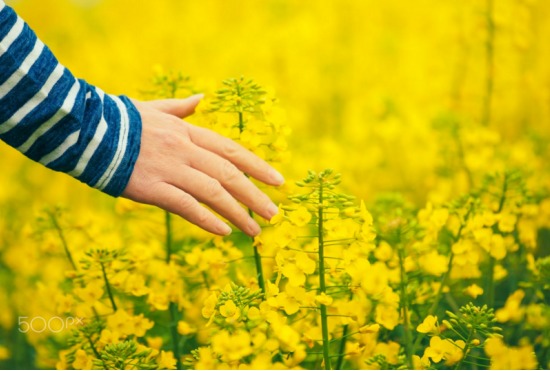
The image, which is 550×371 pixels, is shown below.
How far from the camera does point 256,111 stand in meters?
1.55

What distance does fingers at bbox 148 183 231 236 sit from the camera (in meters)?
1.43

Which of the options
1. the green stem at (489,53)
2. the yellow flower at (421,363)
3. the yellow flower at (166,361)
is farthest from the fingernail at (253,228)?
the green stem at (489,53)

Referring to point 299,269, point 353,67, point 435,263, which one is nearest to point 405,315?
point 435,263

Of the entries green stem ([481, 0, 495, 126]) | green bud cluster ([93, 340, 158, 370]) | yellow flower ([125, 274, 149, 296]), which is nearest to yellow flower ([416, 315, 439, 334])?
green bud cluster ([93, 340, 158, 370])

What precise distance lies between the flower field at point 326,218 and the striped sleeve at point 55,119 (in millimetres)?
255

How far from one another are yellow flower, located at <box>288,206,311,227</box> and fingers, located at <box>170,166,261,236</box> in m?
0.19

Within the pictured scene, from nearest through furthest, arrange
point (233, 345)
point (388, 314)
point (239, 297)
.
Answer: point (233, 345) → point (239, 297) → point (388, 314)

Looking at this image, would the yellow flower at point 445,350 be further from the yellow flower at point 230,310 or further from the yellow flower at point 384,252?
the yellow flower at point 230,310

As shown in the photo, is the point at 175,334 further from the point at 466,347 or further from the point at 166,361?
the point at 466,347

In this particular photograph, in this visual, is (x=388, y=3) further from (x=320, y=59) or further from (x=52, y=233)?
(x=52, y=233)

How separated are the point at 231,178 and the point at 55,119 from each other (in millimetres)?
375

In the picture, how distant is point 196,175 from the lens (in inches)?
57.1

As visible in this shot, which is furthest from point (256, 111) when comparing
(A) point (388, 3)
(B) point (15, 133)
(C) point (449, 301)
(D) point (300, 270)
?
(A) point (388, 3)

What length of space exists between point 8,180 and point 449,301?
237 centimetres
